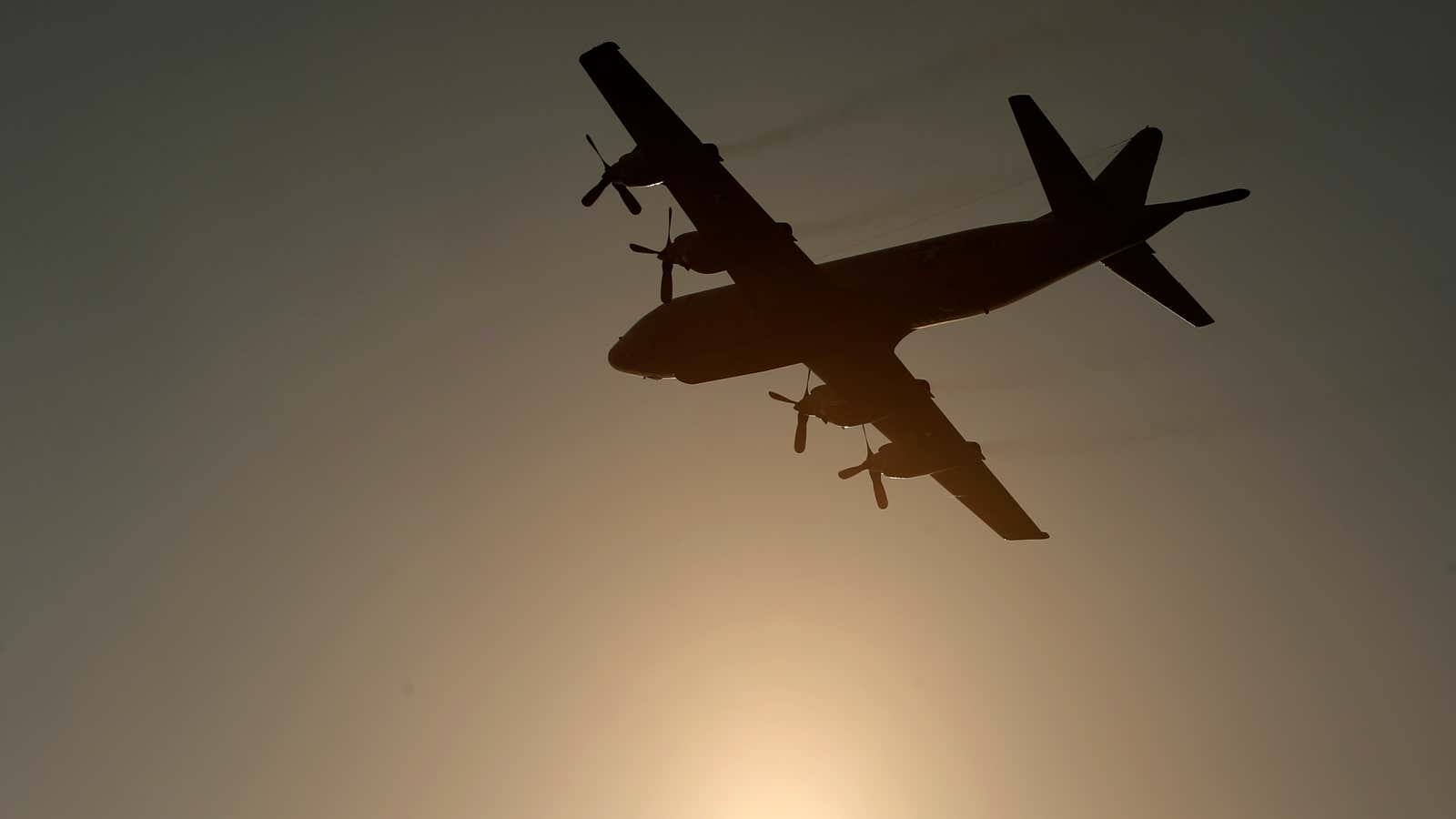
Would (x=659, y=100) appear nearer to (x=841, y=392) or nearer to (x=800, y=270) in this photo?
(x=800, y=270)

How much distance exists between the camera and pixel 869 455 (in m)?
29.7

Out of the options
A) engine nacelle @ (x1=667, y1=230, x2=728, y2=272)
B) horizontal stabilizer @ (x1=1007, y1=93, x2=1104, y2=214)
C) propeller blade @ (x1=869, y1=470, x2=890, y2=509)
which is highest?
horizontal stabilizer @ (x1=1007, y1=93, x2=1104, y2=214)

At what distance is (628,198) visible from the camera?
24.5 m

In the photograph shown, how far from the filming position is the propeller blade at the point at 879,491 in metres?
28.8

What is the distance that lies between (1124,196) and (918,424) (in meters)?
7.37

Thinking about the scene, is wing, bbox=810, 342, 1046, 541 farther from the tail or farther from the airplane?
the tail

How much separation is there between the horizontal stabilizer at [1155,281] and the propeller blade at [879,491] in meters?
8.11

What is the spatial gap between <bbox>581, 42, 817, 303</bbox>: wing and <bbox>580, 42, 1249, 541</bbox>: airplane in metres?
0.03

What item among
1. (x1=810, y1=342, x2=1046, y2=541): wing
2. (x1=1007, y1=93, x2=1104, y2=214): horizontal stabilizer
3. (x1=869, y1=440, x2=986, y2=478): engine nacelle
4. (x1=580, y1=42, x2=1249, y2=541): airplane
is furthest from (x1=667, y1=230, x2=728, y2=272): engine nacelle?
(x1=869, y1=440, x2=986, y2=478): engine nacelle

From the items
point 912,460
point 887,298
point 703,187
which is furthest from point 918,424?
point 703,187

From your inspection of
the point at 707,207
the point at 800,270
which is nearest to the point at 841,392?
the point at 800,270

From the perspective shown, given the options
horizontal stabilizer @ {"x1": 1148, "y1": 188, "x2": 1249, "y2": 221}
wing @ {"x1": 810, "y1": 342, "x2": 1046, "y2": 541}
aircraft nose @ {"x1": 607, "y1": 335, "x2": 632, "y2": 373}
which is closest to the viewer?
horizontal stabilizer @ {"x1": 1148, "y1": 188, "x2": 1249, "y2": 221}

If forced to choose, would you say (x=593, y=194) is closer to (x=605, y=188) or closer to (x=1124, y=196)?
(x=605, y=188)

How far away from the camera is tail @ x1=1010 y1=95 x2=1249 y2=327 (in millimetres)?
22953
